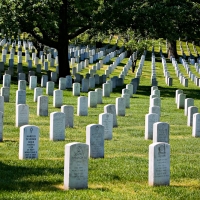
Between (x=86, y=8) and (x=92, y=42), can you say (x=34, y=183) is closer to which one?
(x=86, y=8)

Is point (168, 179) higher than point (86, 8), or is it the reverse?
point (86, 8)

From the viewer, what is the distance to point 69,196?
11.4 meters

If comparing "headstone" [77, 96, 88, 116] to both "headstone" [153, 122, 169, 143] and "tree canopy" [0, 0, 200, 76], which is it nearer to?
"headstone" [153, 122, 169, 143]

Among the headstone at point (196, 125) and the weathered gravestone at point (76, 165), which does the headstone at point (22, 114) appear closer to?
the headstone at point (196, 125)

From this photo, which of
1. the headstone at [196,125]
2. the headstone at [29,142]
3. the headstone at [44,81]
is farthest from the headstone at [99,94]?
the headstone at [29,142]

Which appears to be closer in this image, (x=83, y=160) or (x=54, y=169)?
(x=83, y=160)

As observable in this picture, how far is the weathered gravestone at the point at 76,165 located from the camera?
38.2ft

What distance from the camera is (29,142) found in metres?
14.3

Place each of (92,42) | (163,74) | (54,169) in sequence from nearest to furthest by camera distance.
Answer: (54,169) < (163,74) < (92,42)

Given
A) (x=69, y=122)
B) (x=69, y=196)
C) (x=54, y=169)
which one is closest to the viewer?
(x=69, y=196)

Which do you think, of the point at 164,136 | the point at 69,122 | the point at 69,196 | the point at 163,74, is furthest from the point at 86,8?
the point at 69,196

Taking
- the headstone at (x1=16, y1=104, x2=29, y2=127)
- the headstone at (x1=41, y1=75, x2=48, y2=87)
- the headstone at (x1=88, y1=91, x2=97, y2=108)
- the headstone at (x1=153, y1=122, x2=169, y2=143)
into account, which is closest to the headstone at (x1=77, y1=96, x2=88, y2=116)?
the headstone at (x1=88, y1=91, x2=97, y2=108)

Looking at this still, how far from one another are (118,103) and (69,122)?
415 cm

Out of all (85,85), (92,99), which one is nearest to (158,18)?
(85,85)
